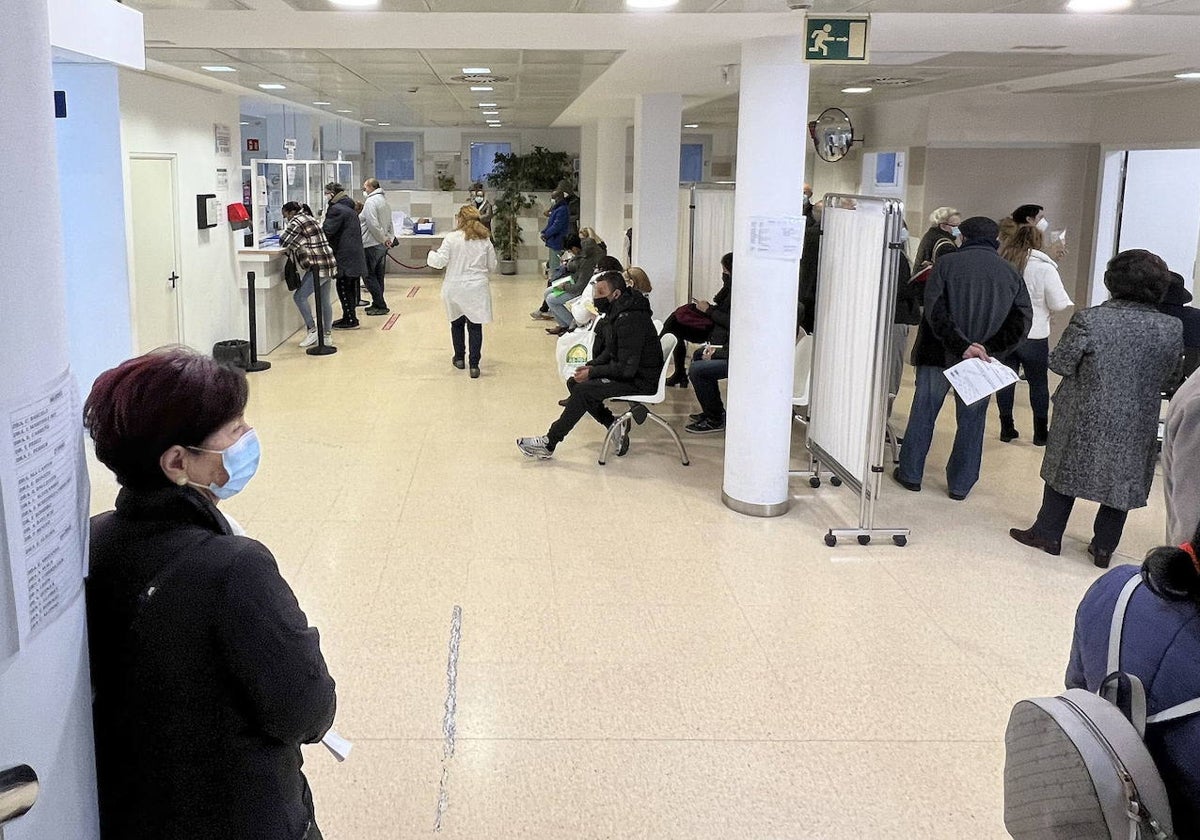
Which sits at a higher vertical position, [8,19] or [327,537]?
[8,19]

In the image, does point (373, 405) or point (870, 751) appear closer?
point (870, 751)

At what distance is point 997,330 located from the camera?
586 centimetres

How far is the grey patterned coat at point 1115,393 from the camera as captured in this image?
4.77 m

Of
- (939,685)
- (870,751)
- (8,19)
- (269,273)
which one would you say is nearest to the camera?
(8,19)

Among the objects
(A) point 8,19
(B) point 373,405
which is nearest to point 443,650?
(A) point 8,19

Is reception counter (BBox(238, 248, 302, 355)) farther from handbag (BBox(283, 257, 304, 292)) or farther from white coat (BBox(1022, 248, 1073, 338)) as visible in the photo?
white coat (BBox(1022, 248, 1073, 338))

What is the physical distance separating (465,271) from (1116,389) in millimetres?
5674

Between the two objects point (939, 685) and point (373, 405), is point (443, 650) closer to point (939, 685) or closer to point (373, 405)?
point (939, 685)

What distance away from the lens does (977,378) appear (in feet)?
17.6

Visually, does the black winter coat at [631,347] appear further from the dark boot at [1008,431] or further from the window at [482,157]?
the window at [482,157]

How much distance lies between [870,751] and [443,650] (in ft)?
5.09

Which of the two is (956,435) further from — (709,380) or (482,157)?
(482,157)

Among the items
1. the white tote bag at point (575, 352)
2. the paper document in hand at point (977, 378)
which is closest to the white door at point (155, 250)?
the white tote bag at point (575, 352)

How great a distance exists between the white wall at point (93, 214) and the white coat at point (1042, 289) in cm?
585
